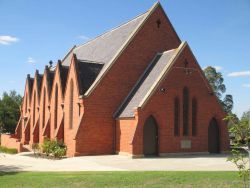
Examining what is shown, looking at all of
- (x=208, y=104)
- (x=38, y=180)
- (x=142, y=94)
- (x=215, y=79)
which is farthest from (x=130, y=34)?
(x=215, y=79)

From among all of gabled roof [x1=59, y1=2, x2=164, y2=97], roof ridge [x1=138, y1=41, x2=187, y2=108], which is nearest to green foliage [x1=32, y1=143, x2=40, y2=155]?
gabled roof [x1=59, y1=2, x2=164, y2=97]

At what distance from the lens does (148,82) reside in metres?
32.4

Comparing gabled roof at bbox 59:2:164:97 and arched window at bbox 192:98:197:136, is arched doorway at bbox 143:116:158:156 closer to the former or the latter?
arched window at bbox 192:98:197:136

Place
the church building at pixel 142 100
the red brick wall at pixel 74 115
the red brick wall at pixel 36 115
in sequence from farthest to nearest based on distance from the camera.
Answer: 1. the red brick wall at pixel 36 115
2. the red brick wall at pixel 74 115
3. the church building at pixel 142 100

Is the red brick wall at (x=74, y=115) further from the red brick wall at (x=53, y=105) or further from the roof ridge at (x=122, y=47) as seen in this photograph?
the roof ridge at (x=122, y=47)

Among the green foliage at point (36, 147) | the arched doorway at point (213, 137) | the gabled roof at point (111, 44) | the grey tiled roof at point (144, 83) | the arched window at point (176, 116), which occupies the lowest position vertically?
the green foliage at point (36, 147)

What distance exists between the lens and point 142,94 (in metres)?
31.4

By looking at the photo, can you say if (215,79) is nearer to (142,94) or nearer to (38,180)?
(142,94)

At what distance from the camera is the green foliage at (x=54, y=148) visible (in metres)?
30.7

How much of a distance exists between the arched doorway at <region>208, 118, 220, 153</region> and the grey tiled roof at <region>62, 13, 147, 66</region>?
11388 millimetres

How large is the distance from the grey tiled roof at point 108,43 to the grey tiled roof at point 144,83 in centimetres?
375

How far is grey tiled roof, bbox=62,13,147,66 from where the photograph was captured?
36.1 metres

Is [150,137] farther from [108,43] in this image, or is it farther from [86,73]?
[108,43]

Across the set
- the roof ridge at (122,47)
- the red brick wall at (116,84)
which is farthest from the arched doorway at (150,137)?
the roof ridge at (122,47)
